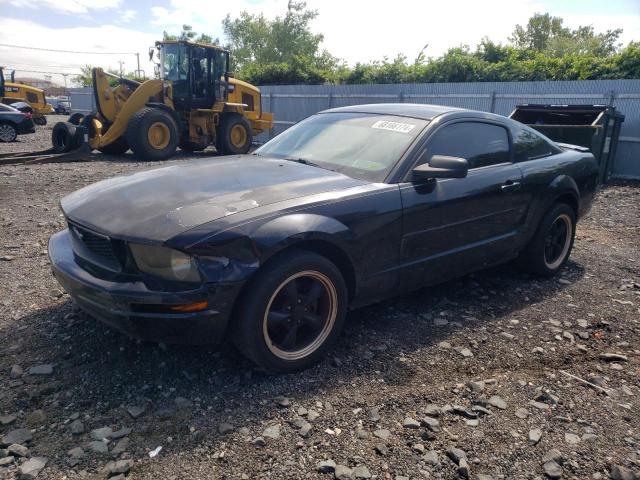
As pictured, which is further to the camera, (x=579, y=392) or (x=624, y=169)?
(x=624, y=169)

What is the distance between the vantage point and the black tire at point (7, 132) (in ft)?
51.9

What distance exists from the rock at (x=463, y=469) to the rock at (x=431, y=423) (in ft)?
0.81

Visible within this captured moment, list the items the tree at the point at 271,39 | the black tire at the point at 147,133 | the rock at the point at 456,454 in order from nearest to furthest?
the rock at the point at 456,454, the black tire at the point at 147,133, the tree at the point at 271,39

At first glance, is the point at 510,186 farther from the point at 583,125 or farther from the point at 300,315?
the point at 583,125

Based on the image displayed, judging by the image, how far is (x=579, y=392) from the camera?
2977 mm

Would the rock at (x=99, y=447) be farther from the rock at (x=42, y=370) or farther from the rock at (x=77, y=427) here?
the rock at (x=42, y=370)

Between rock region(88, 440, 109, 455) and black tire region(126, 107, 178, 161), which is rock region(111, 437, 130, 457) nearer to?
rock region(88, 440, 109, 455)

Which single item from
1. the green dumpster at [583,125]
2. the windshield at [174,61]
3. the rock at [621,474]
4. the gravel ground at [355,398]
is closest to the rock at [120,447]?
the gravel ground at [355,398]

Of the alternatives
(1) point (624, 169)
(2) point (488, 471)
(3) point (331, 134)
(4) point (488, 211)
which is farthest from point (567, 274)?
(1) point (624, 169)

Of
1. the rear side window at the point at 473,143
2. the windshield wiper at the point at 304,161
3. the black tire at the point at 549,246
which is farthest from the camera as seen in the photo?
the black tire at the point at 549,246

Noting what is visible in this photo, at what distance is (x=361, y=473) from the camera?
226 centimetres

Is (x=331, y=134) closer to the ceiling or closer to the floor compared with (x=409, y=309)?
closer to the ceiling

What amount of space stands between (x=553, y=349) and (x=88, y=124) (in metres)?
12.7

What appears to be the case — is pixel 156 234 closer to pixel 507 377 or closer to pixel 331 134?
pixel 331 134
